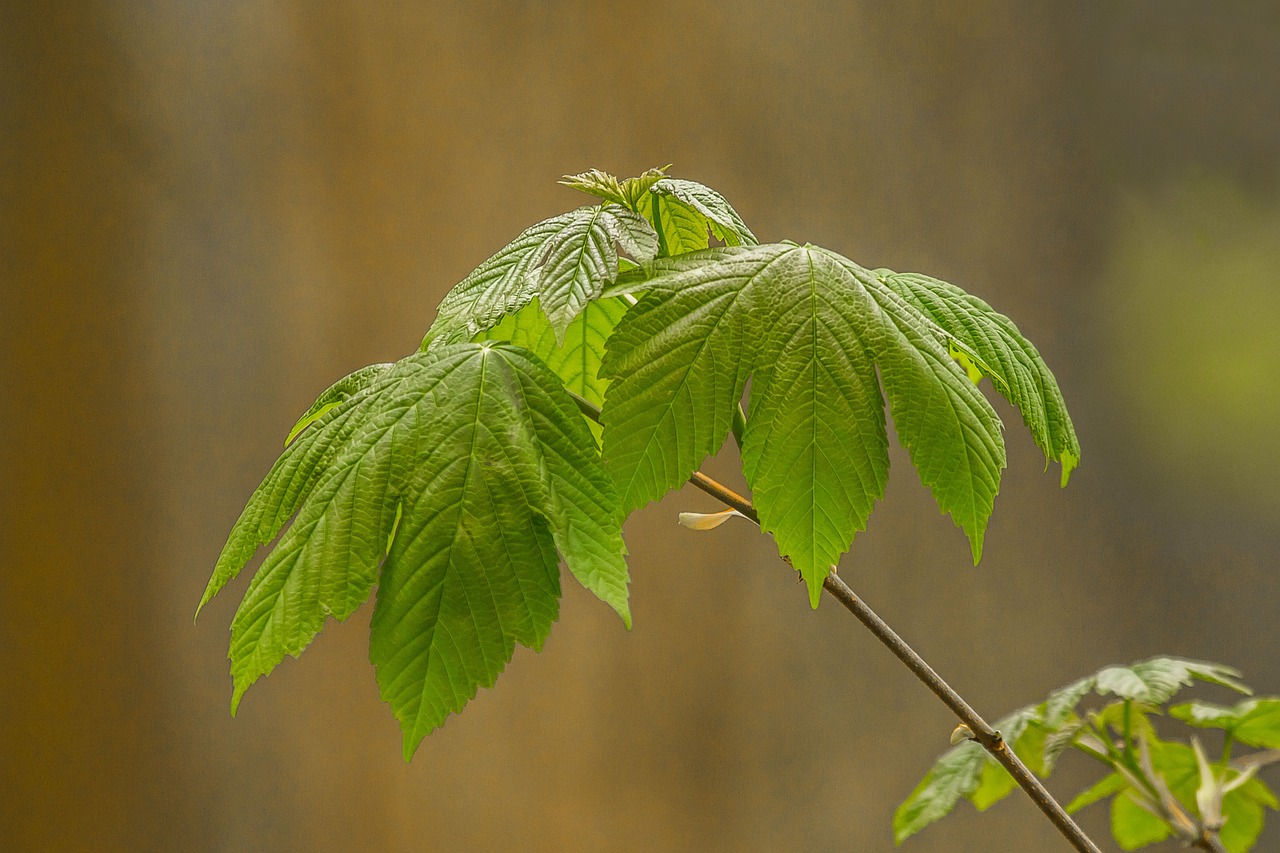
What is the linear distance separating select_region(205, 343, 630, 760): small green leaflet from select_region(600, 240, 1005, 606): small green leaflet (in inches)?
1.5

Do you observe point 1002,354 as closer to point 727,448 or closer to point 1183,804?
point 1183,804

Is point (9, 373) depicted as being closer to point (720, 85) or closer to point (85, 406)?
point (85, 406)

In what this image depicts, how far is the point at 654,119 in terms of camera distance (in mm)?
1614

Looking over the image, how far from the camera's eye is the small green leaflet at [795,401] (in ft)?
1.42

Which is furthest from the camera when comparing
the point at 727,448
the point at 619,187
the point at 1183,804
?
the point at 727,448

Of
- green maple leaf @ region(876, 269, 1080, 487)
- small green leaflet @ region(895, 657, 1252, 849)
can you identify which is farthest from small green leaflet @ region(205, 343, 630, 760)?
small green leaflet @ region(895, 657, 1252, 849)

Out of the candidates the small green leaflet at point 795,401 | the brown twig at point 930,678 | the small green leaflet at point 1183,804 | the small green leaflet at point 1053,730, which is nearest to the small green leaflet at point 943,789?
the small green leaflet at point 1053,730

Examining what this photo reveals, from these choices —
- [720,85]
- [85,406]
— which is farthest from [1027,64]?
[85,406]

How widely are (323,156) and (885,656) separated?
134 cm

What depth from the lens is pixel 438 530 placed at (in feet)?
1.43

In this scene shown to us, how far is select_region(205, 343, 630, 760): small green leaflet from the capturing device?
43 centimetres

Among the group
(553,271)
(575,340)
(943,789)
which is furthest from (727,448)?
(553,271)

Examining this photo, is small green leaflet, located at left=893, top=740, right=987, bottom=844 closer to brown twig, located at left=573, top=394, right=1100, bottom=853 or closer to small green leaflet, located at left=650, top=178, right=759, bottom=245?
brown twig, located at left=573, top=394, right=1100, bottom=853

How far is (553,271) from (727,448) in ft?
3.91
